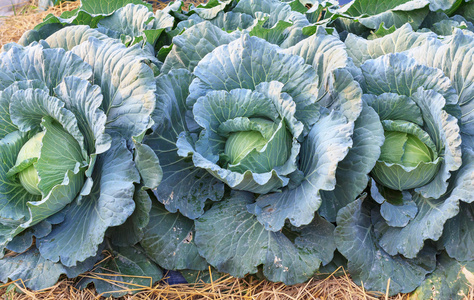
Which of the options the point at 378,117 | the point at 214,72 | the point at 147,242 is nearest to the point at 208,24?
the point at 214,72

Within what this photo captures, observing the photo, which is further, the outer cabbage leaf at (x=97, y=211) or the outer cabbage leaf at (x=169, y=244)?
the outer cabbage leaf at (x=169, y=244)

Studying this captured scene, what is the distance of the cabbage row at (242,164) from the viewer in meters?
2.23

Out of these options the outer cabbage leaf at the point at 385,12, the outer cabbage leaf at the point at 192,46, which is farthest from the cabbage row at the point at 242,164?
the outer cabbage leaf at the point at 385,12

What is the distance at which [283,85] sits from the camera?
2348mm

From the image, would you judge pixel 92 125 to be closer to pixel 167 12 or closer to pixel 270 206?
pixel 270 206

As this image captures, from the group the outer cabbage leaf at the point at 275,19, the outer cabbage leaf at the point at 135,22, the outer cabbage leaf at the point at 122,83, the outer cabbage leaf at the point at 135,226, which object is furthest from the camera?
the outer cabbage leaf at the point at 135,22

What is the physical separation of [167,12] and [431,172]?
98.2 inches

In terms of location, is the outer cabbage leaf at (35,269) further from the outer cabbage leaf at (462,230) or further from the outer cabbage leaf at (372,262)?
the outer cabbage leaf at (462,230)

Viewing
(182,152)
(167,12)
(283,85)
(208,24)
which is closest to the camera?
(182,152)

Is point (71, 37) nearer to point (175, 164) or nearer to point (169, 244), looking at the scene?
point (175, 164)

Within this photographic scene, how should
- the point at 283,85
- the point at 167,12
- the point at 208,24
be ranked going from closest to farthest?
the point at 283,85 → the point at 208,24 → the point at 167,12

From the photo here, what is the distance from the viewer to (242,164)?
7.27ft

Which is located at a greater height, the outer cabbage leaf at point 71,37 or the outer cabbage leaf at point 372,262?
the outer cabbage leaf at point 71,37

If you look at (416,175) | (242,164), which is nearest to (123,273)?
(242,164)
